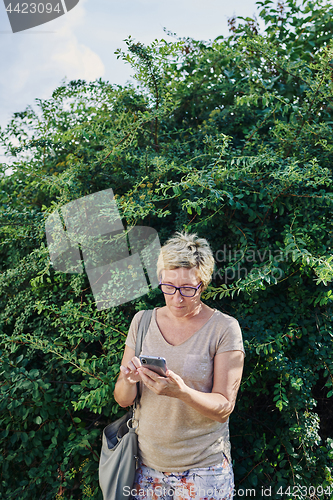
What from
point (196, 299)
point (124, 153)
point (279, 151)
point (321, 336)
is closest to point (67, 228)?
point (124, 153)

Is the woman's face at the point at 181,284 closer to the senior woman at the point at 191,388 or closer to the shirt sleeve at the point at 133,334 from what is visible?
the senior woman at the point at 191,388

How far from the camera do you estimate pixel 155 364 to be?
4.69ft

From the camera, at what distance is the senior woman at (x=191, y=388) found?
5.18ft

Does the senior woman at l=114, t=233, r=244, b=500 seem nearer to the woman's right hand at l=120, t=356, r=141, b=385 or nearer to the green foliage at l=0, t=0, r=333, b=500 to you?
the woman's right hand at l=120, t=356, r=141, b=385

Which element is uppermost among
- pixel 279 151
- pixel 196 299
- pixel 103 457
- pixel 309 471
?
pixel 279 151

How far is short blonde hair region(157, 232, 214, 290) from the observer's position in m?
1.74

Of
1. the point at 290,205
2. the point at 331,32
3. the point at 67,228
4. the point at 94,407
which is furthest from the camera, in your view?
the point at 331,32

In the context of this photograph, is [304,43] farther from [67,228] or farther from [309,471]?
[309,471]

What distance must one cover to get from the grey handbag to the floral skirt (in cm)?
9

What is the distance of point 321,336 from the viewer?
217cm

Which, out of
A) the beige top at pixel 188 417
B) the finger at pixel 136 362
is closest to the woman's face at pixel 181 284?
the beige top at pixel 188 417

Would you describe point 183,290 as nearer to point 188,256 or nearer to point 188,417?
point 188,256

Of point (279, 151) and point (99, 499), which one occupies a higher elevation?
point (279, 151)

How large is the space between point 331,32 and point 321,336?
2535 millimetres
